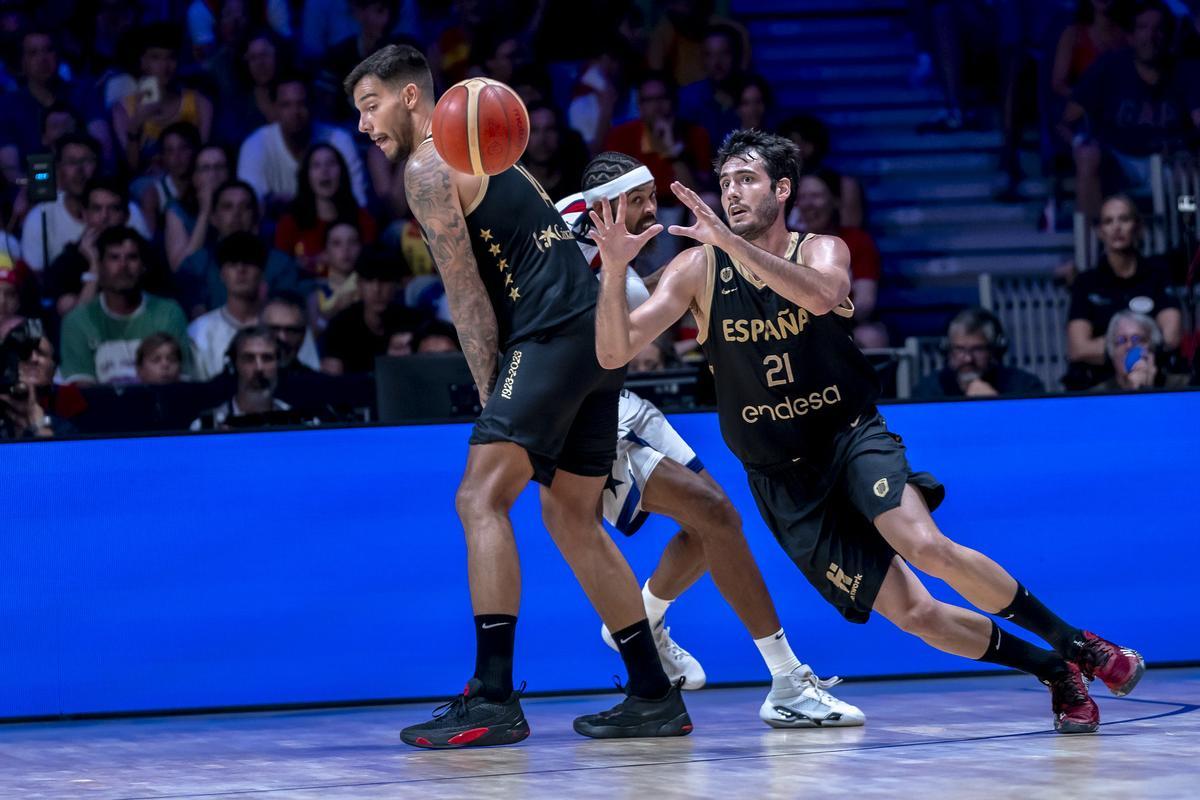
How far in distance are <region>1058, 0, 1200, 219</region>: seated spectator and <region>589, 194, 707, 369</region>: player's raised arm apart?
21.1 feet

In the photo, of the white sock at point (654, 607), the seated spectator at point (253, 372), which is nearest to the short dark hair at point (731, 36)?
the seated spectator at point (253, 372)

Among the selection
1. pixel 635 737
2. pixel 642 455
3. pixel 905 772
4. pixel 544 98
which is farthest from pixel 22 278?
Result: pixel 905 772

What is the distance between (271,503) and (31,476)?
2.58 feet

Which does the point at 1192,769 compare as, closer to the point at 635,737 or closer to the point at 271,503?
the point at 635,737

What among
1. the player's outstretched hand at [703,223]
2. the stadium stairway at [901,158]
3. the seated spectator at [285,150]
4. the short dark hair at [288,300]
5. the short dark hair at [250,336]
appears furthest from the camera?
the stadium stairway at [901,158]

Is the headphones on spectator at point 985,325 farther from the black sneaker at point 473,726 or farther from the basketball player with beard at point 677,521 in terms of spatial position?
the black sneaker at point 473,726

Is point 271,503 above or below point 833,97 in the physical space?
below

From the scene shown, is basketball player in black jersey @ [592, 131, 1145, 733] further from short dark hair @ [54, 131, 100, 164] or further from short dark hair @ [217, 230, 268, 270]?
short dark hair @ [54, 131, 100, 164]

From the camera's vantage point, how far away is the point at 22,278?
9.05 meters

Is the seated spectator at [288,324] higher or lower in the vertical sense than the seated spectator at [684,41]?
lower

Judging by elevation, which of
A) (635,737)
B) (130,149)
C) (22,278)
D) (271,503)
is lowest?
(635,737)

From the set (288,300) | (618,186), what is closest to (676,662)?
(618,186)

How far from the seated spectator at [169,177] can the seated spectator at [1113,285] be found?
5098 mm

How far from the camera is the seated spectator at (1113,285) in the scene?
8.21 meters
